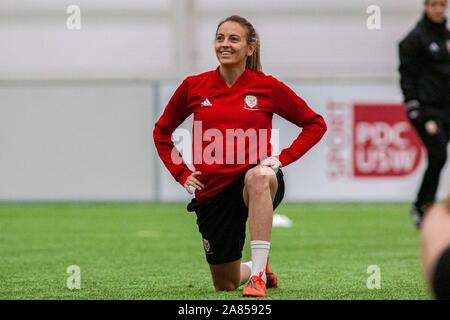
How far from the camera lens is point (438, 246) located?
11.8ft

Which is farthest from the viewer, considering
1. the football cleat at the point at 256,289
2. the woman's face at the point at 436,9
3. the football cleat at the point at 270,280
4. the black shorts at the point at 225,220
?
the woman's face at the point at 436,9

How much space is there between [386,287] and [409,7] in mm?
10921

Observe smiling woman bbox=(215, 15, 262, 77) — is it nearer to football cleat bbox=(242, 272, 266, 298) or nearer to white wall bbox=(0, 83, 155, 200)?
football cleat bbox=(242, 272, 266, 298)

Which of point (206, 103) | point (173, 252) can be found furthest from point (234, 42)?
point (173, 252)

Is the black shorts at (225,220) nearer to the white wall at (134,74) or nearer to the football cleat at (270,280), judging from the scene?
the football cleat at (270,280)

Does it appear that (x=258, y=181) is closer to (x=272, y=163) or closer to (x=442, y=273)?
(x=272, y=163)

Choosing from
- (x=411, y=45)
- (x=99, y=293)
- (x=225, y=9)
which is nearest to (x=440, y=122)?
(x=411, y=45)

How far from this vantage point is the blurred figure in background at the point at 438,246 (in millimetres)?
3588

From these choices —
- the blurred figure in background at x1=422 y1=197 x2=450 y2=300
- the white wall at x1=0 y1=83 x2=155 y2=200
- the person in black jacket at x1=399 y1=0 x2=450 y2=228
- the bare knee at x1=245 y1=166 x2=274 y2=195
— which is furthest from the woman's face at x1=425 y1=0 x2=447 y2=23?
the white wall at x1=0 y1=83 x2=155 y2=200

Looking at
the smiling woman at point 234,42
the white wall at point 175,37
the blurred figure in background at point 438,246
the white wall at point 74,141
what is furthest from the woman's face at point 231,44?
the white wall at point 175,37

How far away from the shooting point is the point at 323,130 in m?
6.27

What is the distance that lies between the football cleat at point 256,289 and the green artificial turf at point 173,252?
0.30 feet

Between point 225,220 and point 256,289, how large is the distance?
0.48 m

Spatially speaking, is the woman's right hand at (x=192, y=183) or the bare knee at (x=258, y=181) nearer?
the bare knee at (x=258, y=181)
